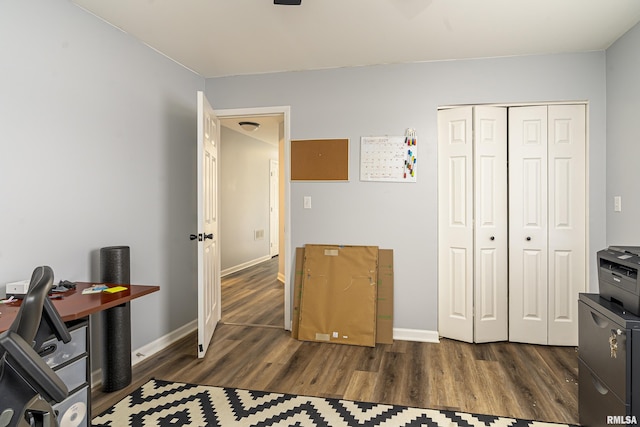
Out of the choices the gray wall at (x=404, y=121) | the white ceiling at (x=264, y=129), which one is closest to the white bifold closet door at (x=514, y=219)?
the gray wall at (x=404, y=121)

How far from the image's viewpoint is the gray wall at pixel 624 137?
2807 millimetres

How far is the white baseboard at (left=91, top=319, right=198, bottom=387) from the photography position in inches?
106

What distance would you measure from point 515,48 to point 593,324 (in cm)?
232

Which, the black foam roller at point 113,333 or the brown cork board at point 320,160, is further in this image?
the brown cork board at point 320,160

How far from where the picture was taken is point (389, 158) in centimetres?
362

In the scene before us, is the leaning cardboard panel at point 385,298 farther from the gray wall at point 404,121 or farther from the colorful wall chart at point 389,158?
the colorful wall chart at point 389,158

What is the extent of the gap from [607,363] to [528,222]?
1.77 metres

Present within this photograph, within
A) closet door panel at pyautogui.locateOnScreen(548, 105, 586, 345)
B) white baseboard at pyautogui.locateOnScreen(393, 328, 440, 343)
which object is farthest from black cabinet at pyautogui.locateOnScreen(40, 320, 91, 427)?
closet door panel at pyautogui.locateOnScreen(548, 105, 586, 345)

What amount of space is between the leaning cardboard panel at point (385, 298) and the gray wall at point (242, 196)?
126 inches

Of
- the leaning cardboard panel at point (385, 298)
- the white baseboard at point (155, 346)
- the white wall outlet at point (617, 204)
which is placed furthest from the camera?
the leaning cardboard panel at point (385, 298)

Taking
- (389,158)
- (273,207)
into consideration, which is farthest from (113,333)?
(273,207)

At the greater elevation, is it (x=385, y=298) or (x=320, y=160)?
(x=320, y=160)

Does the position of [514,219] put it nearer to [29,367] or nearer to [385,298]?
[385,298]

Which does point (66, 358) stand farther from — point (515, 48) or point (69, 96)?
point (515, 48)
